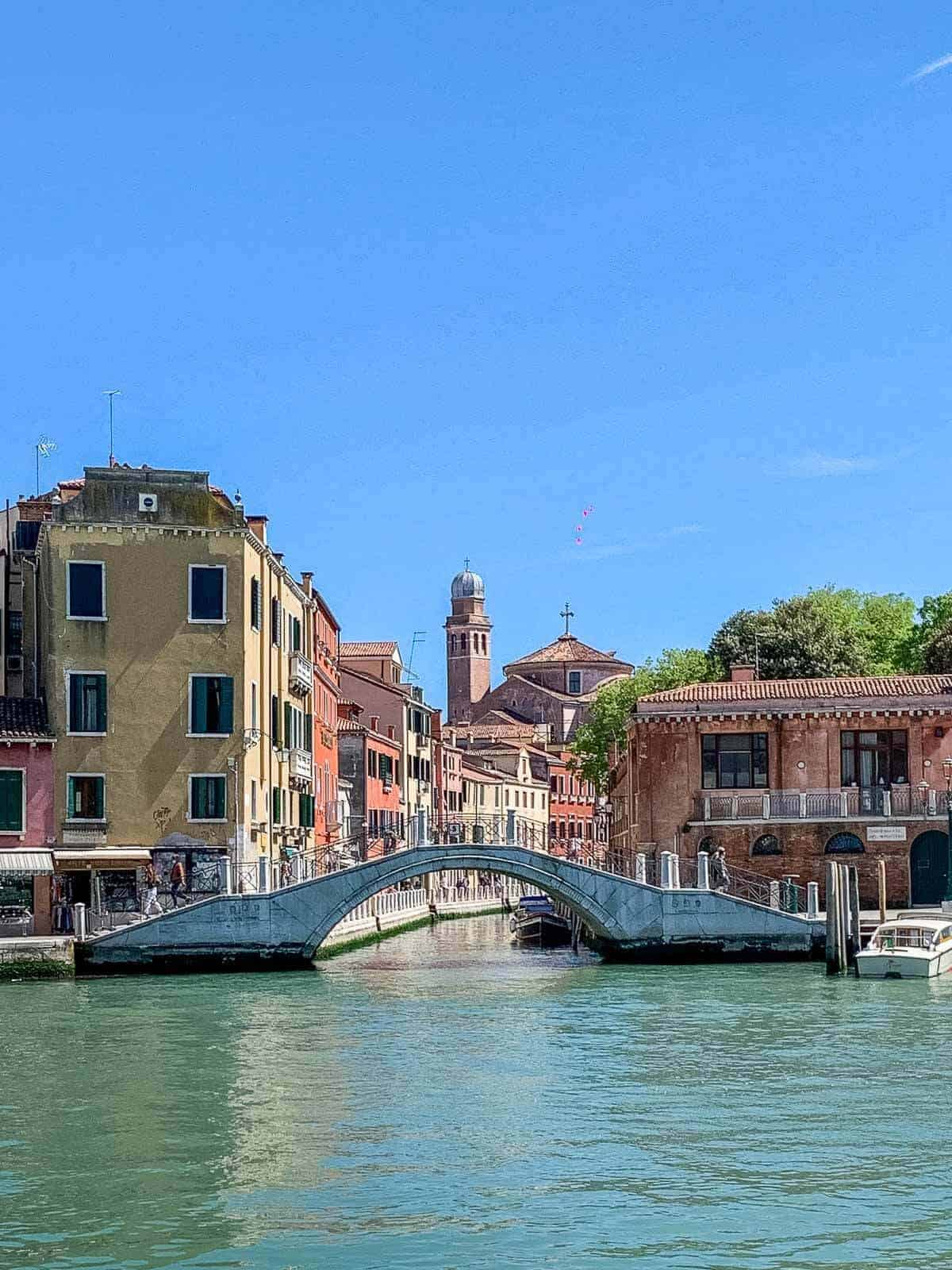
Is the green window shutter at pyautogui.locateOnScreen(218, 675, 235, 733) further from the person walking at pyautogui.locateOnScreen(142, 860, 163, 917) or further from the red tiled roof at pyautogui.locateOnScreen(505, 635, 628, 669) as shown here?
the red tiled roof at pyautogui.locateOnScreen(505, 635, 628, 669)

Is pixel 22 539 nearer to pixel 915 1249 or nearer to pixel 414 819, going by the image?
pixel 414 819

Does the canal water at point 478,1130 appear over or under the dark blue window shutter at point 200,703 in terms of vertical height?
under

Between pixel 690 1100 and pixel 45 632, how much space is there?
23.9 meters

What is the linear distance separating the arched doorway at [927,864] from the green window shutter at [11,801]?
812 inches

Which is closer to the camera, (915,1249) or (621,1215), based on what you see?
(915,1249)

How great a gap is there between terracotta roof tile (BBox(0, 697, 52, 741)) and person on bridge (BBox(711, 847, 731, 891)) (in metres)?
14.5

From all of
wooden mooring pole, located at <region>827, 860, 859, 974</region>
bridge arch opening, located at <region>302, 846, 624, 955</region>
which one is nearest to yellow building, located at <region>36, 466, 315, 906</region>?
bridge arch opening, located at <region>302, 846, 624, 955</region>

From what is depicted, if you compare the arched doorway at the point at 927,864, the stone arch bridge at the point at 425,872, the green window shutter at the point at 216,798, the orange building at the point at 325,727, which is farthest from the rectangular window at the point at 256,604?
the arched doorway at the point at 927,864

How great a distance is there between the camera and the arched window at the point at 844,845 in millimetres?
47344

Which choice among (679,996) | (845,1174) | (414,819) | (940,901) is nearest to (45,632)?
(414,819)

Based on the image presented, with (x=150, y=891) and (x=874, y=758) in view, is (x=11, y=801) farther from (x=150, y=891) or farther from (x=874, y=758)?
(x=874, y=758)

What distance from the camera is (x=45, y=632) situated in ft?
140

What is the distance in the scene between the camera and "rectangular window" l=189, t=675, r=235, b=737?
42.5m

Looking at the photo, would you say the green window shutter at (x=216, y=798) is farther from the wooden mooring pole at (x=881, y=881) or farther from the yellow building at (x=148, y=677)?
the wooden mooring pole at (x=881, y=881)
